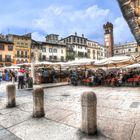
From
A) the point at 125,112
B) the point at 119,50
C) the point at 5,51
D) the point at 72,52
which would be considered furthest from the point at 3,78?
the point at 119,50

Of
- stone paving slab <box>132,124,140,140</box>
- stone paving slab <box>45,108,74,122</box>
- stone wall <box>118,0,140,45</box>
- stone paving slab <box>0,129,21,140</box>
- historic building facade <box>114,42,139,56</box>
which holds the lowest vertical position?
stone paving slab <box>0,129,21,140</box>

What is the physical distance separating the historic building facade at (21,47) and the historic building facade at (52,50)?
5.75 m

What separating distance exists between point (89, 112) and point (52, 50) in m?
57.6

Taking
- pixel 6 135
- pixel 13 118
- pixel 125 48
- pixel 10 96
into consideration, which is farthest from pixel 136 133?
pixel 125 48

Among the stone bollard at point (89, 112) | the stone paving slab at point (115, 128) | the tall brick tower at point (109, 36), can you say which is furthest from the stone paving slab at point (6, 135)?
the tall brick tower at point (109, 36)

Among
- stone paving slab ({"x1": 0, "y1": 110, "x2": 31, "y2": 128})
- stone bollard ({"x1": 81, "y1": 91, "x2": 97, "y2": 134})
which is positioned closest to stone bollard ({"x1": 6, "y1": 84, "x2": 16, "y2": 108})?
stone paving slab ({"x1": 0, "y1": 110, "x2": 31, "y2": 128})

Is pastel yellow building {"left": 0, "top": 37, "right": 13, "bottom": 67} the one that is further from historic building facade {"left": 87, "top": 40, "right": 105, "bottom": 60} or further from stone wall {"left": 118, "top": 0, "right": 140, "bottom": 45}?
stone wall {"left": 118, "top": 0, "right": 140, "bottom": 45}

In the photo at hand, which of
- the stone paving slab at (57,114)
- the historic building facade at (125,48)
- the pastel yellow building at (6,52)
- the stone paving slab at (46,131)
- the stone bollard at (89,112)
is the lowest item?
the stone paving slab at (46,131)

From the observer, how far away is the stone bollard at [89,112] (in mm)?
4566

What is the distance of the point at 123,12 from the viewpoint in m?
2.51

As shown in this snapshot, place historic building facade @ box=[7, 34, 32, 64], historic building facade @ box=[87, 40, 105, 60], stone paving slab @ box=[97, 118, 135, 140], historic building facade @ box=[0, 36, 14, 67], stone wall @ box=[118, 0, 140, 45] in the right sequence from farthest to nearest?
historic building facade @ box=[87, 40, 105, 60] < historic building facade @ box=[7, 34, 32, 64] < historic building facade @ box=[0, 36, 14, 67] < stone paving slab @ box=[97, 118, 135, 140] < stone wall @ box=[118, 0, 140, 45]

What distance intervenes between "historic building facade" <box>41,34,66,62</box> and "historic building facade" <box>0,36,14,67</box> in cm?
1121

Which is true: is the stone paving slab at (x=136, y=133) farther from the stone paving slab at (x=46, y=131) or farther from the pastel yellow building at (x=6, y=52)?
the pastel yellow building at (x=6, y=52)

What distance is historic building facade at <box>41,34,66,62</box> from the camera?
59.6 meters
